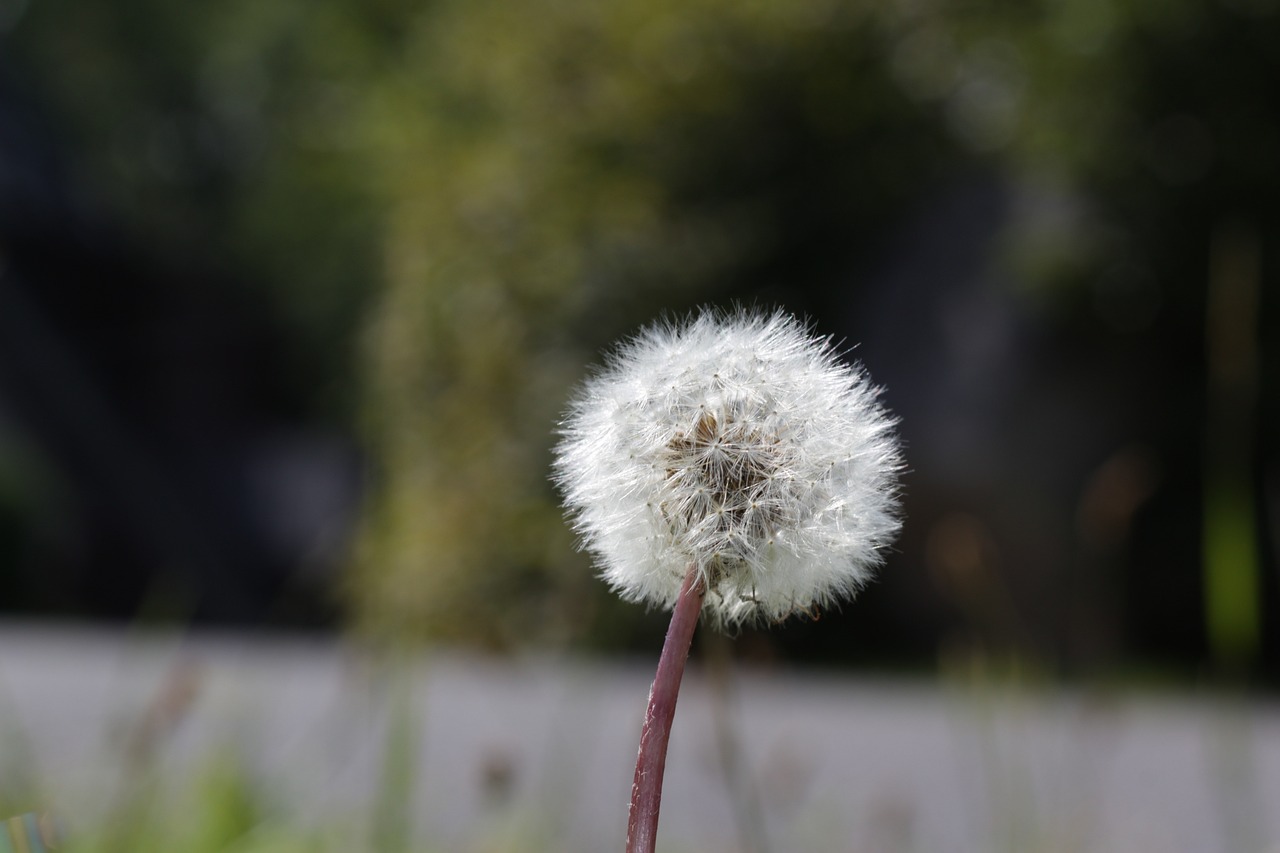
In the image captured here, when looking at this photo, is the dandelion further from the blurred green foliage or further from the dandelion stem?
the blurred green foliage

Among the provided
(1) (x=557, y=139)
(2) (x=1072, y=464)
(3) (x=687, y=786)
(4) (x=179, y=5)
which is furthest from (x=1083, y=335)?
(4) (x=179, y=5)

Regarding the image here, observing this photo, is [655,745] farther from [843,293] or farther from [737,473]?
[843,293]

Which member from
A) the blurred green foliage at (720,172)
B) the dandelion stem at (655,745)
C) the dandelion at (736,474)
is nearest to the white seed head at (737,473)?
the dandelion at (736,474)

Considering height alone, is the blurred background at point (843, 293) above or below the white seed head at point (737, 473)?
above

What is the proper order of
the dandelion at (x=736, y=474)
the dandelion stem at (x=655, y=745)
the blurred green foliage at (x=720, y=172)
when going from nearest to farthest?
1. the dandelion stem at (x=655, y=745)
2. the dandelion at (x=736, y=474)
3. the blurred green foliage at (x=720, y=172)

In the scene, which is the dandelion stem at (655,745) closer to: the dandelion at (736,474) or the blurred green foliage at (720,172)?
the dandelion at (736,474)

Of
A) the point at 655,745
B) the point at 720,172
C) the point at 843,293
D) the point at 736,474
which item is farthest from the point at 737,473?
the point at 843,293

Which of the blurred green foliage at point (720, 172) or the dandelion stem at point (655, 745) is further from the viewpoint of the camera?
the blurred green foliage at point (720, 172)
